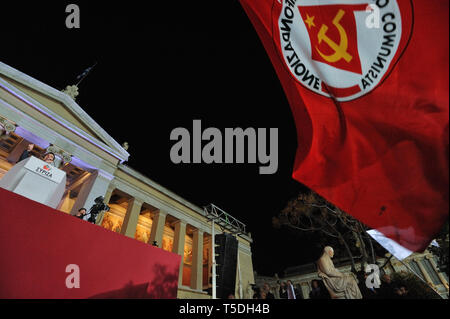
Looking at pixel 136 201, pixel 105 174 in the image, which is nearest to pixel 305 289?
pixel 136 201

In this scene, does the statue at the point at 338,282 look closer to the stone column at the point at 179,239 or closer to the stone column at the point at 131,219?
the stone column at the point at 131,219

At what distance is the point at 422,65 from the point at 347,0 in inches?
56.7

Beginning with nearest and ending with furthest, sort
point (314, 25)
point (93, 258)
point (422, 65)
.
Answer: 1. point (422, 65)
2. point (314, 25)
3. point (93, 258)

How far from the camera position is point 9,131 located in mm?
10430

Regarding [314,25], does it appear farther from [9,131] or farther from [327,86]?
[9,131]

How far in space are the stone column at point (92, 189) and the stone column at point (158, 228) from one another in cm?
533

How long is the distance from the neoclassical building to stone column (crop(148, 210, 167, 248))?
0.08 metres

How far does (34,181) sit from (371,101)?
6817 millimetres

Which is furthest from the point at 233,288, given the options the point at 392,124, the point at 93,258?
the point at 392,124

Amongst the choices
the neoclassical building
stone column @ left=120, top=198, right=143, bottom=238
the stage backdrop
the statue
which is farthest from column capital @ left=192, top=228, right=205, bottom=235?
the statue

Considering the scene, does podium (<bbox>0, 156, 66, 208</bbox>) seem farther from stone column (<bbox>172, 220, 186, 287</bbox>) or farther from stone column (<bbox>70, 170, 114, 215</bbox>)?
stone column (<bbox>172, 220, 186, 287</bbox>)

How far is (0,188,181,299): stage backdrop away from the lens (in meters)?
3.32

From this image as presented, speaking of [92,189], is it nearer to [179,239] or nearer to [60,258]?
[179,239]

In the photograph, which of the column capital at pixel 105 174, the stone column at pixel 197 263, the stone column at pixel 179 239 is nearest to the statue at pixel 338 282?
the column capital at pixel 105 174
